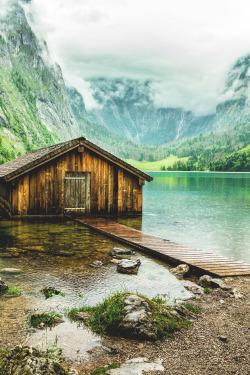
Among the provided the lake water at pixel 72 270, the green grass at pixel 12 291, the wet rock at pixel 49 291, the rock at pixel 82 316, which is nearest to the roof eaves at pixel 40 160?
the lake water at pixel 72 270

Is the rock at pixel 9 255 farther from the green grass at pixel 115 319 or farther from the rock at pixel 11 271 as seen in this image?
the green grass at pixel 115 319

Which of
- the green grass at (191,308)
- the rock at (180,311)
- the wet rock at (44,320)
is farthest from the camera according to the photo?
the green grass at (191,308)

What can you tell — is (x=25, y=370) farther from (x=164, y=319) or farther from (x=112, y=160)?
(x=112, y=160)

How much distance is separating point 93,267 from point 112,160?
469 inches

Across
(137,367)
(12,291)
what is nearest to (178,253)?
(12,291)

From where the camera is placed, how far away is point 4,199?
2442 centimetres

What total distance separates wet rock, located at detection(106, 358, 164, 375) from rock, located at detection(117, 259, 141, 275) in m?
5.07

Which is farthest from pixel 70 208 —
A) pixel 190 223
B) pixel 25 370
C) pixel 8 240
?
pixel 25 370

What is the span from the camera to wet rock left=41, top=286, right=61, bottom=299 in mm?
8062

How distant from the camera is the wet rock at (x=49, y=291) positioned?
26.5 feet

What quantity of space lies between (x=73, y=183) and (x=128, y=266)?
1172cm

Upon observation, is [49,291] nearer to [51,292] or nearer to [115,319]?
[51,292]

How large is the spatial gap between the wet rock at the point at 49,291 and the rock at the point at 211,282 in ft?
12.8

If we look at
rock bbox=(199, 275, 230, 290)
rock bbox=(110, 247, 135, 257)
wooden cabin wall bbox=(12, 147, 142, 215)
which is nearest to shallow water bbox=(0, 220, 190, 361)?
rock bbox=(110, 247, 135, 257)
